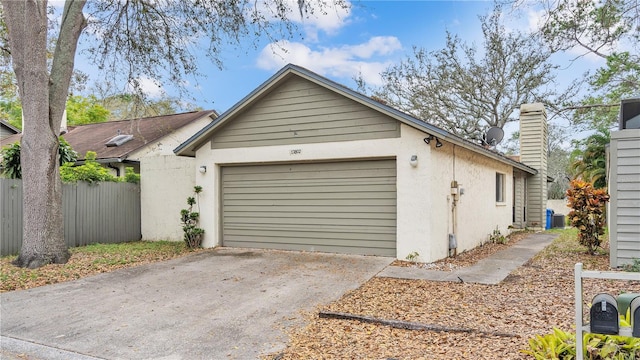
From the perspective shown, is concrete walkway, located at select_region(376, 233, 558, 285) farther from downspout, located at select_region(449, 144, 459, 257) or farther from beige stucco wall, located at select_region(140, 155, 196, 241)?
beige stucco wall, located at select_region(140, 155, 196, 241)

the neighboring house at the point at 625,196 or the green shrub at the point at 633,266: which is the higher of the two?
the neighboring house at the point at 625,196

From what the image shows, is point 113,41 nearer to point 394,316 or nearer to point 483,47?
point 394,316

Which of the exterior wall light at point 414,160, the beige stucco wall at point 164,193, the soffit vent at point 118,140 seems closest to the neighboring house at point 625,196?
the exterior wall light at point 414,160

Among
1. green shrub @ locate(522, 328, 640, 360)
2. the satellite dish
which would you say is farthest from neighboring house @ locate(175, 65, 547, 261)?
the satellite dish

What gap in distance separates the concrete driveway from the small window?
22.9 ft

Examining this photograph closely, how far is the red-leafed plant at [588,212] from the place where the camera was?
8.34 m

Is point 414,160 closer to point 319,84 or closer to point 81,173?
point 319,84

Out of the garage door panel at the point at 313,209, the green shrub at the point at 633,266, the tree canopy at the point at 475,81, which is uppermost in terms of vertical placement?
the tree canopy at the point at 475,81

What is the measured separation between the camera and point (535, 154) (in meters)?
16.7

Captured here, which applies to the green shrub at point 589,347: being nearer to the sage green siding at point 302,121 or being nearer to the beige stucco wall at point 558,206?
the sage green siding at point 302,121

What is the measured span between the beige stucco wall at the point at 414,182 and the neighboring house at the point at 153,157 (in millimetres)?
861

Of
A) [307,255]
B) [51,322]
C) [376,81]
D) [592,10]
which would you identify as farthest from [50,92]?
[376,81]

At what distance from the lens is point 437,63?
2250 cm

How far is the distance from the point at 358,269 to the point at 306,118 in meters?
3.70
